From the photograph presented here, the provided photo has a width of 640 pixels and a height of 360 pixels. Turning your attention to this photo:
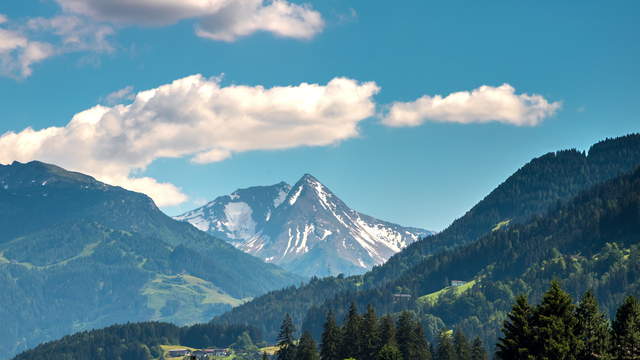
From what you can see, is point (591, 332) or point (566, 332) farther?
point (591, 332)

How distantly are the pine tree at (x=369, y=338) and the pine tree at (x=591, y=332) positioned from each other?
81412mm

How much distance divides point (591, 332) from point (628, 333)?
194 inches

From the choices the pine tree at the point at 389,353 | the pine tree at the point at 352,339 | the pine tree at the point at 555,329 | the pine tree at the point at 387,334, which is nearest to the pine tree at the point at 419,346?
the pine tree at the point at 387,334

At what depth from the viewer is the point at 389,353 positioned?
175250 millimetres

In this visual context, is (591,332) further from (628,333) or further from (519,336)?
(519,336)

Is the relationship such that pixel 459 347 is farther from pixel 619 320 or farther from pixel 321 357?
pixel 619 320

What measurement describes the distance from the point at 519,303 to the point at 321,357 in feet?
325

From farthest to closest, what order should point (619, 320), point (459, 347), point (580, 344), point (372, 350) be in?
point (459, 347), point (372, 350), point (619, 320), point (580, 344)

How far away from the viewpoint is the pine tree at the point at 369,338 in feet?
604

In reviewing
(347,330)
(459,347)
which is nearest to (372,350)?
(347,330)

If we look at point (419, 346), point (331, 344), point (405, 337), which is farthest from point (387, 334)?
point (331, 344)

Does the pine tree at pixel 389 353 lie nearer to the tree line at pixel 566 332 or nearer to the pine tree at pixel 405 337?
the pine tree at pixel 405 337

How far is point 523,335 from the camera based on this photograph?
335ft

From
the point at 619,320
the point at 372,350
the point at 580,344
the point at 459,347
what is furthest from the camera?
the point at 459,347
